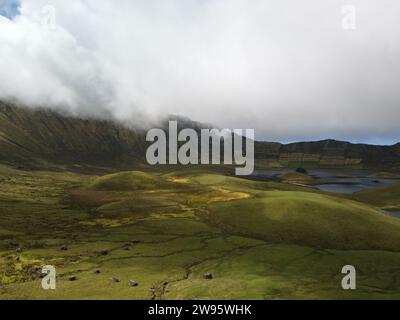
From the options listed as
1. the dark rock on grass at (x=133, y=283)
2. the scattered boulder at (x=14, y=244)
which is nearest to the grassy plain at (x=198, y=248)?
the scattered boulder at (x=14, y=244)

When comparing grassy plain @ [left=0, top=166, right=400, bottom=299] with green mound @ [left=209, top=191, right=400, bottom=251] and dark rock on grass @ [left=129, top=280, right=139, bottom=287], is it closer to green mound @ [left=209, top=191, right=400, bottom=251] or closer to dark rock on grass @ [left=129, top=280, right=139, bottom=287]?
green mound @ [left=209, top=191, right=400, bottom=251]

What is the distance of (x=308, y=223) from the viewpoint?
117m

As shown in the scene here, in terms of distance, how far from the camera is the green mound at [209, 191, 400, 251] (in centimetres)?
10644

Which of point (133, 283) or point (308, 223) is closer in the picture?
point (133, 283)

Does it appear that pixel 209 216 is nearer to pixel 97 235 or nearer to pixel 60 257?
pixel 97 235

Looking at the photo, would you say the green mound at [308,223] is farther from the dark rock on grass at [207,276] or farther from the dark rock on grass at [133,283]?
the dark rock on grass at [133,283]

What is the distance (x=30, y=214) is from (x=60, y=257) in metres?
61.2

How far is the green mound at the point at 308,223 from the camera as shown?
106 metres

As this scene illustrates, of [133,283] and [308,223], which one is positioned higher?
[308,223]

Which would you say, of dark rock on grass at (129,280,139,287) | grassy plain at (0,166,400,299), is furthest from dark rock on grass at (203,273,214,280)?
dark rock on grass at (129,280,139,287)

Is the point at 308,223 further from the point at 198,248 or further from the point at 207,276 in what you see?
the point at 207,276

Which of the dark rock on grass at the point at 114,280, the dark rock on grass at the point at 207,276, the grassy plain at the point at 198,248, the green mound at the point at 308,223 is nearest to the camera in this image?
the grassy plain at the point at 198,248

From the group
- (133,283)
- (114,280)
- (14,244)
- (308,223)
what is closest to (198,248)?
(114,280)

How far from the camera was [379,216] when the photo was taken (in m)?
130
